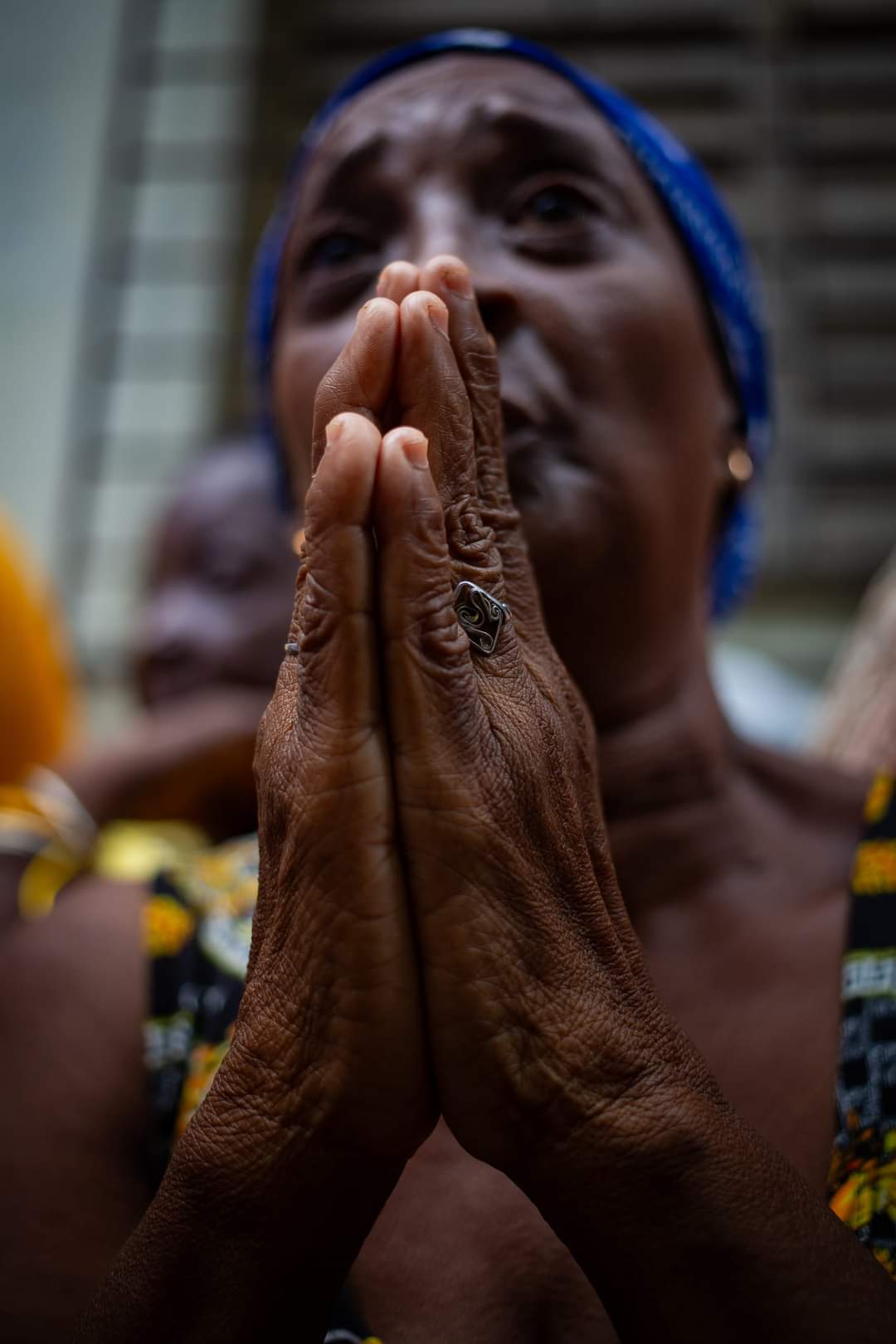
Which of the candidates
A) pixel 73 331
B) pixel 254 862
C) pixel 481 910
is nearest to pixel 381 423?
pixel 481 910

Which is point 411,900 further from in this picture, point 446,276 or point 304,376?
point 304,376

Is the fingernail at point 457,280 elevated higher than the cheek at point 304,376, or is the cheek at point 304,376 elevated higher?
the fingernail at point 457,280

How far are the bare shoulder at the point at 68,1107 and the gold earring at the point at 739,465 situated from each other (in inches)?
37.8

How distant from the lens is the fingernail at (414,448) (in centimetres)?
73

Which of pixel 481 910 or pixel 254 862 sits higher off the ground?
pixel 481 910

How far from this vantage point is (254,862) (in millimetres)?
1336

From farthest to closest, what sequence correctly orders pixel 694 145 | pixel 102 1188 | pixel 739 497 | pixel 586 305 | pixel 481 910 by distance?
pixel 694 145 < pixel 739 497 < pixel 586 305 < pixel 102 1188 < pixel 481 910

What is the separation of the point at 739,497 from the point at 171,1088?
3.58ft

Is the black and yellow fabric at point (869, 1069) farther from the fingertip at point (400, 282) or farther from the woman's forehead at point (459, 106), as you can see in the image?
the woman's forehead at point (459, 106)

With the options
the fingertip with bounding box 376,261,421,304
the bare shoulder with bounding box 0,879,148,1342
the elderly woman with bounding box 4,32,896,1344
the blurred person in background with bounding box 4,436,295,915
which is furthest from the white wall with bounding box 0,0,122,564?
the fingertip with bounding box 376,261,421,304

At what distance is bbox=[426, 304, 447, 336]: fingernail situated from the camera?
0.80 metres

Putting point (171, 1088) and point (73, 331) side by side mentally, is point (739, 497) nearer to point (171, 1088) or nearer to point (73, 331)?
point (171, 1088)

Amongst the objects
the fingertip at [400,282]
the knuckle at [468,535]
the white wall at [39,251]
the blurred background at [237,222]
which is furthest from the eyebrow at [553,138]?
the white wall at [39,251]

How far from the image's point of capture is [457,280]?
0.85 m
